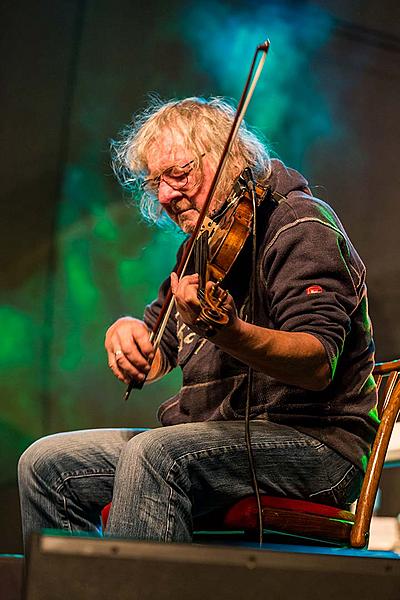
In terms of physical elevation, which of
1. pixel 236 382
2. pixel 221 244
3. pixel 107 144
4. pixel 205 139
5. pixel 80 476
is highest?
pixel 205 139

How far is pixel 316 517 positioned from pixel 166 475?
274 millimetres

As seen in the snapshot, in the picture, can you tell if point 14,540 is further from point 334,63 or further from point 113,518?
point 334,63

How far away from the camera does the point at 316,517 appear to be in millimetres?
1363

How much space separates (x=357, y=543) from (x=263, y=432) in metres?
0.24

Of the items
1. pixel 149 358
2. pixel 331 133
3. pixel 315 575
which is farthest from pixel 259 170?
pixel 331 133

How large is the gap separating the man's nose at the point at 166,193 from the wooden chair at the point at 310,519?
578 mm

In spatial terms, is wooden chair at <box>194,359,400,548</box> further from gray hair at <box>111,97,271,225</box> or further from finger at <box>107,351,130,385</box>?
gray hair at <box>111,97,271,225</box>

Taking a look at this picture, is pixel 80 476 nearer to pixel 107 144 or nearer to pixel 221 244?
pixel 221 244

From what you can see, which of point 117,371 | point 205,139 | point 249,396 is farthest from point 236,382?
point 205,139

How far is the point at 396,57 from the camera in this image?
250 cm

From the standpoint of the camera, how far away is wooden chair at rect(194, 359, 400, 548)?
1326 millimetres

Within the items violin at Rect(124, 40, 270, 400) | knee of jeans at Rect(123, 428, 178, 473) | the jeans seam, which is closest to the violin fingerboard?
violin at Rect(124, 40, 270, 400)

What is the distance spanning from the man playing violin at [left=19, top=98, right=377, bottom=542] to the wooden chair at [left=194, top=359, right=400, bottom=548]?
0.03 metres

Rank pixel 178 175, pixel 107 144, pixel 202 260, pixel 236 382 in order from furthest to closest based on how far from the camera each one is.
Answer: pixel 107 144, pixel 178 175, pixel 236 382, pixel 202 260
